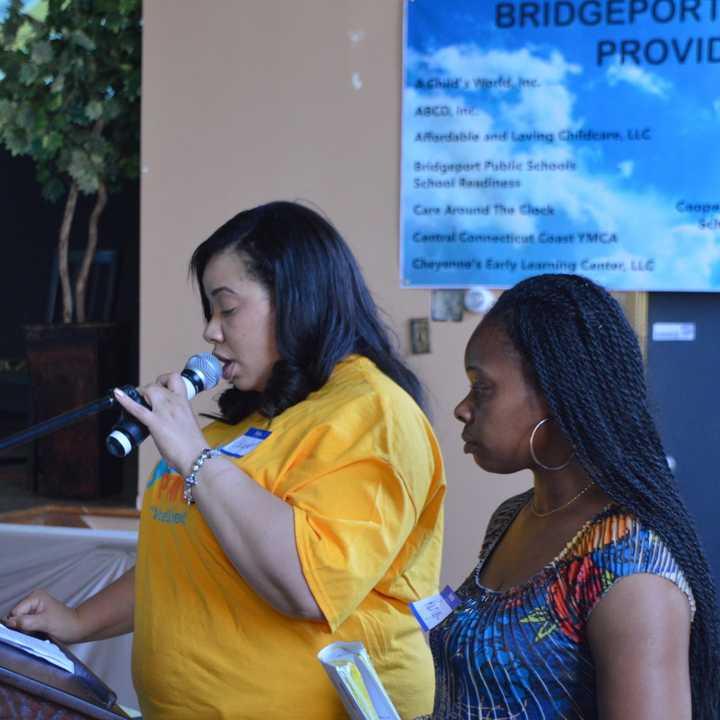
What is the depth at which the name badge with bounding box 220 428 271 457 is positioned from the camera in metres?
1.62

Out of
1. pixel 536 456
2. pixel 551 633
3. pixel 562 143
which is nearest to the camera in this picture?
pixel 551 633

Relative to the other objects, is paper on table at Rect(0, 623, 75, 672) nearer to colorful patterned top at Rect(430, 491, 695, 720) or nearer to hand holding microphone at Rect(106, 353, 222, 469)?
hand holding microphone at Rect(106, 353, 222, 469)

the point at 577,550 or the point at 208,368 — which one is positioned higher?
the point at 208,368

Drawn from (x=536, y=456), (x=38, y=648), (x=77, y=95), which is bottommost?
(x=38, y=648)

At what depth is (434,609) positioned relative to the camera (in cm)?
140

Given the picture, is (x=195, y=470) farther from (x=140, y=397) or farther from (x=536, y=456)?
(x=536, y=456)

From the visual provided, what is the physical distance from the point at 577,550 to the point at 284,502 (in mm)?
479

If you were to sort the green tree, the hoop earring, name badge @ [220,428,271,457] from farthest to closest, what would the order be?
the green tree → name badge @ [220,428,271,457] → the hoop earring

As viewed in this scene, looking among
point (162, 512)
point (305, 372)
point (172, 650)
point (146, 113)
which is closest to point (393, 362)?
point (305, 372)

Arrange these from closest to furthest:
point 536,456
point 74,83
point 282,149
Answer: point 536,456 < point 282,149 < point 74,83

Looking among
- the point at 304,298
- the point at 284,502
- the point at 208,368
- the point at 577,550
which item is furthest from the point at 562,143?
the point at 577,550

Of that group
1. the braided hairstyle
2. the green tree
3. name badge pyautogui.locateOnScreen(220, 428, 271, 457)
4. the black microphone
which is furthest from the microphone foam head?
the green tree

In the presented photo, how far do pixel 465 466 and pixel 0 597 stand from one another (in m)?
1.54

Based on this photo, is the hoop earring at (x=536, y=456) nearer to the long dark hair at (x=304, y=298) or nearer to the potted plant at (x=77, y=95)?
the long dark hair at (x=304, y=298)
